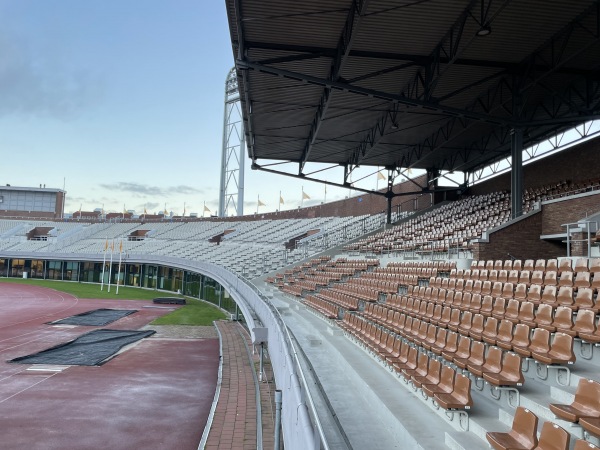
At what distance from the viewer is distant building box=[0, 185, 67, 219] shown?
2835 inches

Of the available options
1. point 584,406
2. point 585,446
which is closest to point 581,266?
point 584,406

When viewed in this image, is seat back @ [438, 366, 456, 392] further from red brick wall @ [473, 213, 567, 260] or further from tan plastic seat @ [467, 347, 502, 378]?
red brick wall @ [473, 213, 567, 260]

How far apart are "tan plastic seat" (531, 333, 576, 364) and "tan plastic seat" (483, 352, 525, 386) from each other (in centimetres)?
32

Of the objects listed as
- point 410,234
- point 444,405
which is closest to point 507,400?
point 444,405

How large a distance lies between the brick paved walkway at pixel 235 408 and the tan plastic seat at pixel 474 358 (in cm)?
416

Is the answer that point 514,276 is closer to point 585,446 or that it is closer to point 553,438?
point 553,438

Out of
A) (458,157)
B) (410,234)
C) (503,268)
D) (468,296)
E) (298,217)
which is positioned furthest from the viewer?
(298,217)

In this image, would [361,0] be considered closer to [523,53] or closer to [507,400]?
[523,53]

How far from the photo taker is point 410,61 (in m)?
14.2

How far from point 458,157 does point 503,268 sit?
709 inches

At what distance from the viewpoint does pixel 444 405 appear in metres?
5.24

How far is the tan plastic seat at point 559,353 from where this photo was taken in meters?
5.34

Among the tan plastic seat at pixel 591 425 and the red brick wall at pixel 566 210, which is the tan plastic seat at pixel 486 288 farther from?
the tan plastic seat at pixel 591 425

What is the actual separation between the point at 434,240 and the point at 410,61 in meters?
7.42
